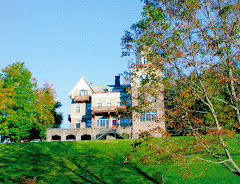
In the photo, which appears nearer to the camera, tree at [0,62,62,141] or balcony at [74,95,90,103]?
tree at [0,62,62,141]

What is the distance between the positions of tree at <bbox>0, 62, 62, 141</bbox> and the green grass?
909 centimetres

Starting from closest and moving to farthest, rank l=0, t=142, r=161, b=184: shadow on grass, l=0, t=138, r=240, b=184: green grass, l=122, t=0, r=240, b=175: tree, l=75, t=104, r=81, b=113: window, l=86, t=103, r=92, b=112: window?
l=122, t=0, r=240, b=175: tree < l=0, t=138, r=240, b=184: green grass < l=0, t=142, r=161, b=184: shadow on grass < l=86, t=103, r=92, b=112: window < l=75, t=104, r=81, b=113: window

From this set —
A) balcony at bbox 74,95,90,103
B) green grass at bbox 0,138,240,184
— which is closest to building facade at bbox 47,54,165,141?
balcony at bbox 74,95,90,103

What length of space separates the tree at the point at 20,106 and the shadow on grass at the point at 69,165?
9086mm

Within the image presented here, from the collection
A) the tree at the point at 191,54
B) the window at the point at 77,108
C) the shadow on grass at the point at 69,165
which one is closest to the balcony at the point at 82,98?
the window at the point at 77,108

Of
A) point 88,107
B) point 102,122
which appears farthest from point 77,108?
point 102,122

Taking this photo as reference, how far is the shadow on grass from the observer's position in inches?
711

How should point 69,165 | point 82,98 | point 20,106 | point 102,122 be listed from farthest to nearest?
point 82,98, point 102,122, point 20,106, point 69,165

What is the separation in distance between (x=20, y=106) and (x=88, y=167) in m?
22.0

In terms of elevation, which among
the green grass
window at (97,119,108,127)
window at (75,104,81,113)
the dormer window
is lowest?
the green grass

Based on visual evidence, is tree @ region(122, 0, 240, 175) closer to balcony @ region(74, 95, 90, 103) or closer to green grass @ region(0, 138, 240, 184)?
green grass @ region(0, 138, 240, 184)

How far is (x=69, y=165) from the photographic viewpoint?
2125 centimetres

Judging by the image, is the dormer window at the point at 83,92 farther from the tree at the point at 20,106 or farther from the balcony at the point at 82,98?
the tree at the point at 20,106

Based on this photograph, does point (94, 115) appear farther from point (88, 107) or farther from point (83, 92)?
point (83, 92)
